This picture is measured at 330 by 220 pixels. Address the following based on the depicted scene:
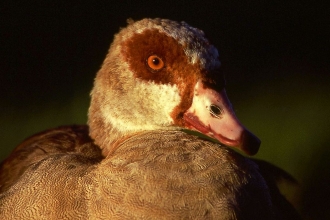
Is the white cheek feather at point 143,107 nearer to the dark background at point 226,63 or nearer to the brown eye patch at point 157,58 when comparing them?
the brown eye patch at point 157,58

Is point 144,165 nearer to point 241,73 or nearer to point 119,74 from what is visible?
point 119,74

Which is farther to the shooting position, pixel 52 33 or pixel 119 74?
pixel 52 33

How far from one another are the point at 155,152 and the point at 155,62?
33 cm

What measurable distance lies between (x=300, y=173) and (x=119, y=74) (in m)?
1.89

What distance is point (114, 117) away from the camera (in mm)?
2553

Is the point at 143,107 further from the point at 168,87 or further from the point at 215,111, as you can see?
the point at 215,111

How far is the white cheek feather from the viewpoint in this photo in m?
2.37

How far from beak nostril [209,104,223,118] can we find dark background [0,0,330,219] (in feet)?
5.98

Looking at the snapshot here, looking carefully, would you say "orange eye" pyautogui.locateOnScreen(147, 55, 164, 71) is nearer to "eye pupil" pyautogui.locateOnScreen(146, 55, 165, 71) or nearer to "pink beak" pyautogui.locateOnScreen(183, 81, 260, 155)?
"eye pupil" pyautogui.locateOnScreen(146, 55, 165, 71)

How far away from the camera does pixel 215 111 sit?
2.33 m

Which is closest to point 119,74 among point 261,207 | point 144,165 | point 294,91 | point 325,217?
point 144,165

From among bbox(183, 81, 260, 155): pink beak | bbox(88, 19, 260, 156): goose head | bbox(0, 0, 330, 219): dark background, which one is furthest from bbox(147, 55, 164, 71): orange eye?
bbox(0, 0, 330, 219): dark background

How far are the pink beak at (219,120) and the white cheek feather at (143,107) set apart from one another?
78 mm

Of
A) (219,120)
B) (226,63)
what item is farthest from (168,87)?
(226,63)
